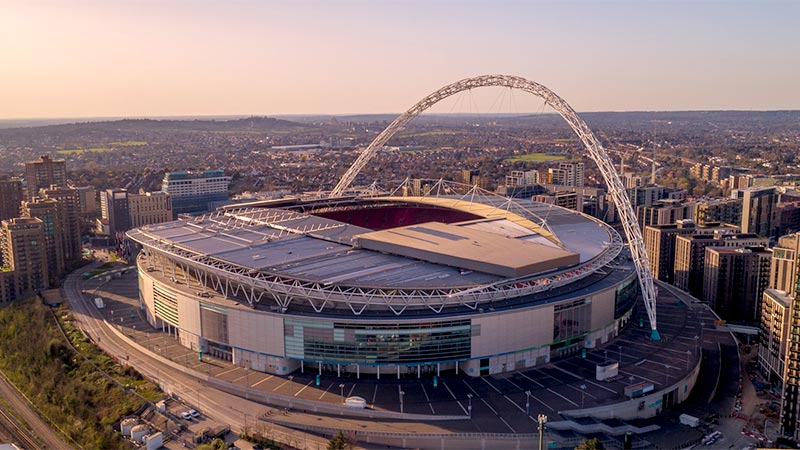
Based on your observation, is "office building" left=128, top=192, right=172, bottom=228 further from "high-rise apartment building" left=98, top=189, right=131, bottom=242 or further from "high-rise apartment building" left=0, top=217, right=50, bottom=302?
"high-rise apartment building" left=0, top=217, right=50, bottom=302

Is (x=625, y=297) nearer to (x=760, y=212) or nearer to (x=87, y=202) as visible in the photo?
(x=760, y=212)

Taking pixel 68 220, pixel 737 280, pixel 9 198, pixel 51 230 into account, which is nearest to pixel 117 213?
pixel 9 198

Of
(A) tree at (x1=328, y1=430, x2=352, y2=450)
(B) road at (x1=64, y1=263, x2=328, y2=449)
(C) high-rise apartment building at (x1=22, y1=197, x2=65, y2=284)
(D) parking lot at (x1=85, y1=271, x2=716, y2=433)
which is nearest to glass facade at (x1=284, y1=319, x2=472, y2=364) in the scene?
(D) parking lot at (x1=85, y1=271, x2=716, y2=433)

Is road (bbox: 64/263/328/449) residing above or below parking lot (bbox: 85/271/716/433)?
below

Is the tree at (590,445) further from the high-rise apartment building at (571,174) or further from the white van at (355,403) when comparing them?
the high-rise apartment building at (571,174)

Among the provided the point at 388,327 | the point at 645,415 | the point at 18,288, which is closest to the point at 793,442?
the point at 645,415

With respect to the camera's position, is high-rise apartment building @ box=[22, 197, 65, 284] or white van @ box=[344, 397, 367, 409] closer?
white van @ box=[344, 397, 367, 409]

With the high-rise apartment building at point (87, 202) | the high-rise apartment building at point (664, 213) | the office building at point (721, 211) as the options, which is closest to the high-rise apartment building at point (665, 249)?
the high-rise apartment building at point (664, 213)

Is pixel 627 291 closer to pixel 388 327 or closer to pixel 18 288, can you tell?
pixel 388 327
